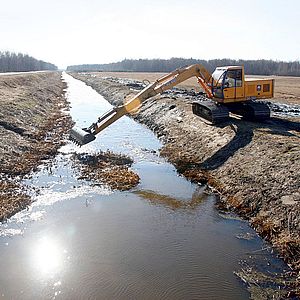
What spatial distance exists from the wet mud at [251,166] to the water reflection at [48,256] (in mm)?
5529

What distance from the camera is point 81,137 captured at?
59.8 ft

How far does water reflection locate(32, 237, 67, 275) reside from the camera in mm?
8219

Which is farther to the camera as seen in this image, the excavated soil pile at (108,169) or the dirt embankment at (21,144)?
the excavated soil pile at (108,169)

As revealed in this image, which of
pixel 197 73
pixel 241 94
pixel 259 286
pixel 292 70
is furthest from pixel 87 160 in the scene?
pixel 292 70

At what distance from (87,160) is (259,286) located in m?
11.1

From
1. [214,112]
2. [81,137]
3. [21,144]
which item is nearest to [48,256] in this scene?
[81,137]

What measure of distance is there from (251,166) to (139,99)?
7.55 metres

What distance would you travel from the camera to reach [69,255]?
8875 mm

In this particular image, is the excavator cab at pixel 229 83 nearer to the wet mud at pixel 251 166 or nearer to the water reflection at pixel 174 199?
the wet mud at pixel 251 166

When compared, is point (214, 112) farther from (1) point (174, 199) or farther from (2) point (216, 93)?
(1) point (174, 199)

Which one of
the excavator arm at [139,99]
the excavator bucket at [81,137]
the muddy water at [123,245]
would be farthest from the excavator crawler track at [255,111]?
the excavator bucket at [81,137]

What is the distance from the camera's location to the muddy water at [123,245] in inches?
301

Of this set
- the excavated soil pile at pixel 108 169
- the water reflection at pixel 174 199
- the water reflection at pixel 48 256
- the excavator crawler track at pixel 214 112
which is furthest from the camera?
the excavator crawler track at pixel 214 112

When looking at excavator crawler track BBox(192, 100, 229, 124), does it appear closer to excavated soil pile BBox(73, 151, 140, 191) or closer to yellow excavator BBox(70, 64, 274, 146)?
yellow excavator BBox(70, 64, 274, 146)
